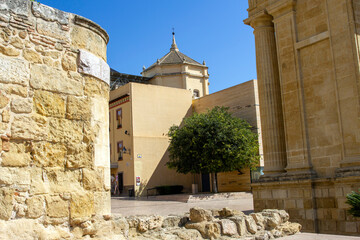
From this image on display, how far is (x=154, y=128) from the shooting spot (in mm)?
30766

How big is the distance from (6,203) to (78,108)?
1442 millimetres

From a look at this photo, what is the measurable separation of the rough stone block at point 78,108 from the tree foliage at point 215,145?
20230 mm

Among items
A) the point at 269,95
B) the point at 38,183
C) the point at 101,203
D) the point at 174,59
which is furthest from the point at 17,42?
the point at 174,59

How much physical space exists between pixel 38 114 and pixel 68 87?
0.56m

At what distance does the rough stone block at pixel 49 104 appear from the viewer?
14.5ft

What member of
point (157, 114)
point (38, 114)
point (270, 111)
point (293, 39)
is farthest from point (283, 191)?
point (157, 114)

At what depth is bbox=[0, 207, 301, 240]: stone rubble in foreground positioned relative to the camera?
4.30 meters

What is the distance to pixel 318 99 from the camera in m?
11.3

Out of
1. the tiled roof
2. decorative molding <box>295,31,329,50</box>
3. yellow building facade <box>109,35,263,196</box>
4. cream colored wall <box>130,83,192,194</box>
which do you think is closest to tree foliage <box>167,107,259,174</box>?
yellow building facade <box>109,35,263,196</box>

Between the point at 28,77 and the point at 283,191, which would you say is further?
Answer: the point at 283,191

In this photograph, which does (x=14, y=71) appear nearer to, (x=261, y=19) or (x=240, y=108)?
(x=261, y=19)

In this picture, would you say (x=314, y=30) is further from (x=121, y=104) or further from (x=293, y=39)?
(x=121, y=104)

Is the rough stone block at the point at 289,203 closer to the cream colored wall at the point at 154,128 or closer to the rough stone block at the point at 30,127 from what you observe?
the rough stone block at the point at 30,127

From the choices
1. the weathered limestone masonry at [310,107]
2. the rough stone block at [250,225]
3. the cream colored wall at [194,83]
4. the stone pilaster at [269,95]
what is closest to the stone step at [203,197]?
the weathered limestone masonry at [310,107]
